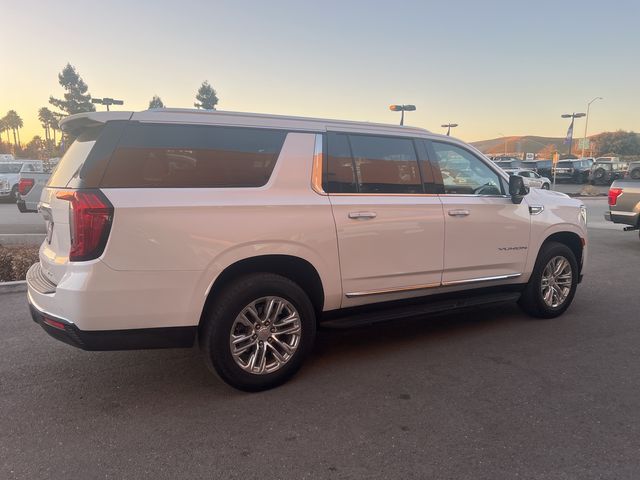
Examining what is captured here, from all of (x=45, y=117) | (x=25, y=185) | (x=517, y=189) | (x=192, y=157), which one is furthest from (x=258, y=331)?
(x=45, y=117)

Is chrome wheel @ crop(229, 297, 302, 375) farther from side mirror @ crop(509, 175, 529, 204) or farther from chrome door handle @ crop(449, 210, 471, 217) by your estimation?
side mirror @ crop(509, 175, 529, 204)

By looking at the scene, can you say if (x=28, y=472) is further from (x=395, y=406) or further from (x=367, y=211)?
(x=367, y=211)

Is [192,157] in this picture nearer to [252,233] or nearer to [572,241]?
[252,233]

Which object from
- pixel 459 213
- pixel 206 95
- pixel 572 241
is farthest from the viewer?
pixel 206 95

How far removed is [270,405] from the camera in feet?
10.6

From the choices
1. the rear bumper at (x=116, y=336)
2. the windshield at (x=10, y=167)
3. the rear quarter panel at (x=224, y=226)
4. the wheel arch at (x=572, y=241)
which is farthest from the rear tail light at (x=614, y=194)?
the windshield at (x=10, y=167)

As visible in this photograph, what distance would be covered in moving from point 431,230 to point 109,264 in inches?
99.9

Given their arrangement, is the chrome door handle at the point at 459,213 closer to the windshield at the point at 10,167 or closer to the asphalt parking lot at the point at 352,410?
the asphalt parking lot at the point at 352,410

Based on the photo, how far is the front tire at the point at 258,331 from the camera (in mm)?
3195

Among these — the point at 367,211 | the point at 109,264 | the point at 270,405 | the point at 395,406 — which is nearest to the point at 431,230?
the point at 367,211

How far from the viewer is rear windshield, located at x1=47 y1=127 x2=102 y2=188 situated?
10.0 feet

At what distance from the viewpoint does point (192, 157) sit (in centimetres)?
317

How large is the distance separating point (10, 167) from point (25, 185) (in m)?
10.3

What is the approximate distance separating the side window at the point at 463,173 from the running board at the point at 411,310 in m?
1.00
